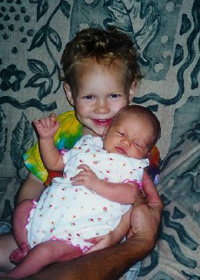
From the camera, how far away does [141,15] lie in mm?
1608

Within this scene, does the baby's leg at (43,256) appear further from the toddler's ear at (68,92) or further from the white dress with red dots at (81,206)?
the toddler's ear at (68,92)

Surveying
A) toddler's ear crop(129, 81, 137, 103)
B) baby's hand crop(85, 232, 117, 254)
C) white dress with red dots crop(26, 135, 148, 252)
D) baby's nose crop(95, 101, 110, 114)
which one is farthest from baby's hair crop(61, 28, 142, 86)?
baby's hand crop(85, 232, 117, 254)

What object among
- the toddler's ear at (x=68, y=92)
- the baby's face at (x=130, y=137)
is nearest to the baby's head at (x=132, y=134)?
the baby's face at (x=130, y=137)

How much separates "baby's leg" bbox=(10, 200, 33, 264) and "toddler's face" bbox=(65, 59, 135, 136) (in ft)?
1.38

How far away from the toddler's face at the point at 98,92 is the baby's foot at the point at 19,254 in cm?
54

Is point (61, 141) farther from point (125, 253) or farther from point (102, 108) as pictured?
point (125, 253)

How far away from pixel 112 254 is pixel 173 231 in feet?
0.73

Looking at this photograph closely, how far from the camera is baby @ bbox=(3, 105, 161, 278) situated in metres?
1.34

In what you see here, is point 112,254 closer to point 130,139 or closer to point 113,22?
point 130,139

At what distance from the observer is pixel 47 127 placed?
1.57 metres

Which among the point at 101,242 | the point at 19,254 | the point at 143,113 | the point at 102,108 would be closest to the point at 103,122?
the point at 102,108

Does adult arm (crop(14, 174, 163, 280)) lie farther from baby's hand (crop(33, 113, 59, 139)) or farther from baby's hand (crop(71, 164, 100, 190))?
baby's hand (crop(33, 113, 59, 139))

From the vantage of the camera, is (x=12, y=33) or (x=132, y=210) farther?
(x=12, y=33)

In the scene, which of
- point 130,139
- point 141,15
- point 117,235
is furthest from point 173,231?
point 141,15
